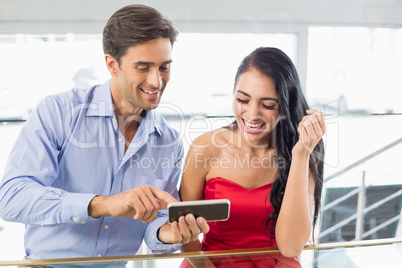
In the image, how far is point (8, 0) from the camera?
188 cm

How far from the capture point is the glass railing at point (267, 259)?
0.96m

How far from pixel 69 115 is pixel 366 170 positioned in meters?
1.84

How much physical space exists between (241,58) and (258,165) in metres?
0.85

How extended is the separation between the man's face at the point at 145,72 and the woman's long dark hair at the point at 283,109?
25 centimetres

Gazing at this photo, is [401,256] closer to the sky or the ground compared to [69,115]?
closer to the ground

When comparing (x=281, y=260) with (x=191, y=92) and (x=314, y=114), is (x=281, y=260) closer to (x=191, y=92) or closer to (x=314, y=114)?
(x=314, y=114)

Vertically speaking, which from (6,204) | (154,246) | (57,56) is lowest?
(154,246)

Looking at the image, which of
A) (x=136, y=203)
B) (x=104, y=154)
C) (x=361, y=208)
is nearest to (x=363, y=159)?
(x=361, y=208)

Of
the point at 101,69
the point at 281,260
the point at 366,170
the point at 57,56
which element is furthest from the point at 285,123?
the point at 366,170

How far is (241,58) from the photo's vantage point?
213cm

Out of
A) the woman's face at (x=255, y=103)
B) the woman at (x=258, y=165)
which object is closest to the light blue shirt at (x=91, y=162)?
the woman at (x=258, y=165)

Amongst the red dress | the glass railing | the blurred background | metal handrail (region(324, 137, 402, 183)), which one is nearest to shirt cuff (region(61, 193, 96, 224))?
the glass railing

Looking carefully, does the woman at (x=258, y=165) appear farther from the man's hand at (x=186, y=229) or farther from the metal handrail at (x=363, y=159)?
the metal handrail at (x=363, y=159)

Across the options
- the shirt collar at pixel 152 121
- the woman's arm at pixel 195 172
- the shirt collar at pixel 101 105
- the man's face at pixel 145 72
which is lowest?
the woman's arm at pixel 195 172
